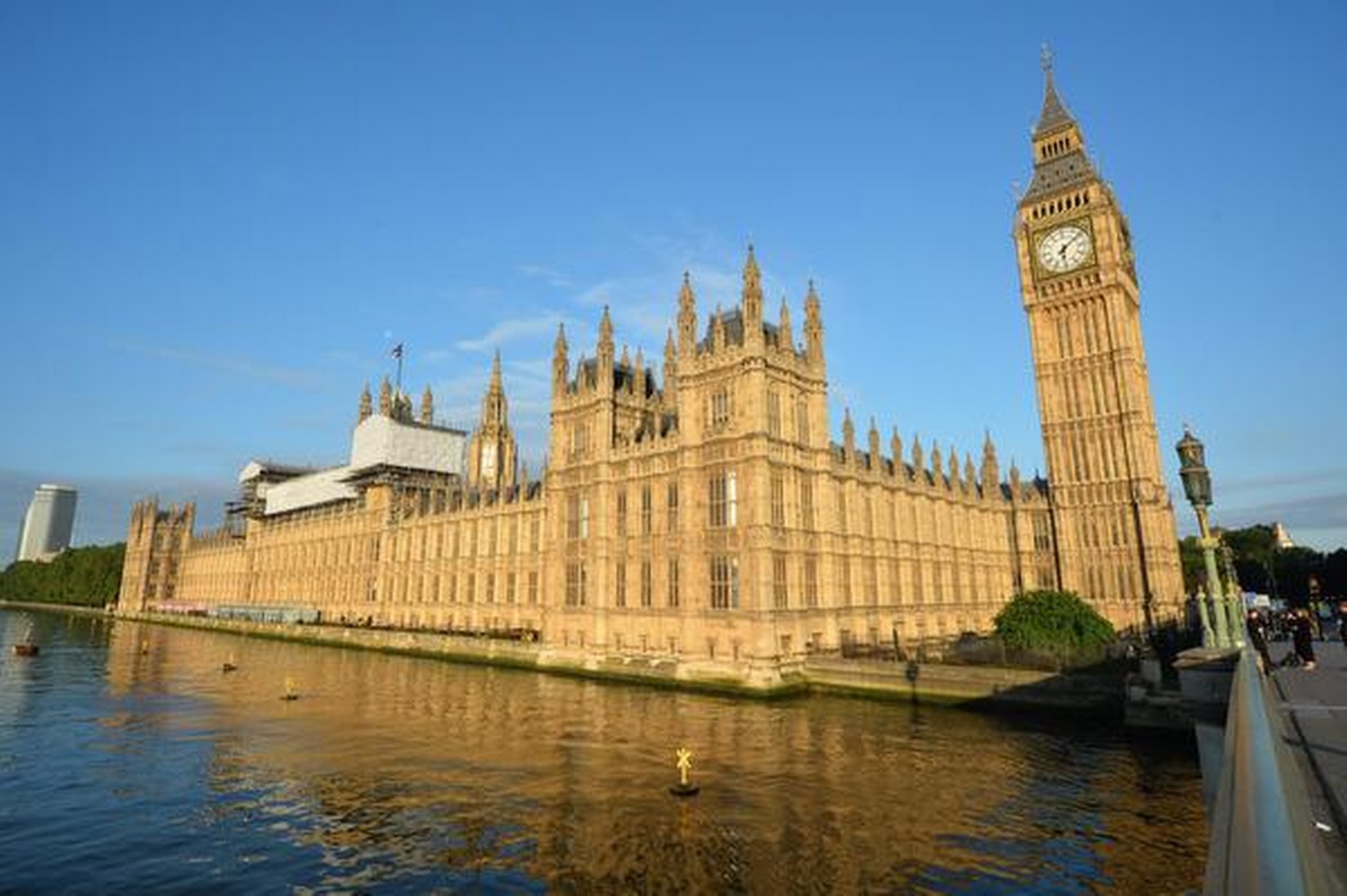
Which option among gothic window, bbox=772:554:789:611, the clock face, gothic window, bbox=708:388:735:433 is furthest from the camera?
the clock face

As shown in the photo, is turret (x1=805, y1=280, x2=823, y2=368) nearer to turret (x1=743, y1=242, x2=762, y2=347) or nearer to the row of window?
turret (x1=743, y1=242, x2=762, y2=347)

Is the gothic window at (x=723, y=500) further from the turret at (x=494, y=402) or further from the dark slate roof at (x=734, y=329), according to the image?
the turret at (x=494, y=402)

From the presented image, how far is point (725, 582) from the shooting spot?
169 feet

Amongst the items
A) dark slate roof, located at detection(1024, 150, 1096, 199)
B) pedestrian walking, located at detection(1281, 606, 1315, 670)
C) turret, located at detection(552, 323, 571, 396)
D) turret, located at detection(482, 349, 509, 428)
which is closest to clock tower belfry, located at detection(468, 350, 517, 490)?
turret, located at detection(482, 349, 509, 428)

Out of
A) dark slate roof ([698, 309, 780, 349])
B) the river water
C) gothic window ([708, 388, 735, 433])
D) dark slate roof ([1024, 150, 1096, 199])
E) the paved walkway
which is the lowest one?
the river water

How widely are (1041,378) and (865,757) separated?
66454mm

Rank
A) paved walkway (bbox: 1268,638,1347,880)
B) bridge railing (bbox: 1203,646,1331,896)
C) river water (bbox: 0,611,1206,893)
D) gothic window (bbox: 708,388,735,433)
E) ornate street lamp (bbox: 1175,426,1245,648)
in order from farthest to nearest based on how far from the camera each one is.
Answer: gothic window (bbox: 708,388,735,433)
ornate street lamp (bbox: 1175,426,1245,648)
river water (bbox: 0,611,1206,893)
paved walkway (bbox: 1268,638,1347,880)
bridge railing (bbox: 1203,646,1331,896)

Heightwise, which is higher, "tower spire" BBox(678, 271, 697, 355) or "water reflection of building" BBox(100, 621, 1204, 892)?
"tower spire" BBox(678, 271, 697, 355)

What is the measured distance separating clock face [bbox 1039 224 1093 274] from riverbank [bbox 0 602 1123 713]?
58004 mm

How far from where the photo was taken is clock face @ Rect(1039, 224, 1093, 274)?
8300cm

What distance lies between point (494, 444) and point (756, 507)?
73.3 metres

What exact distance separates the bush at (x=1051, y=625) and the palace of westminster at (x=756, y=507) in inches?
Answer: 504

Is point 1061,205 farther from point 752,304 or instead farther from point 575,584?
point 575,584

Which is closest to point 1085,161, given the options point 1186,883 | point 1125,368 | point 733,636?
point 1125,368
